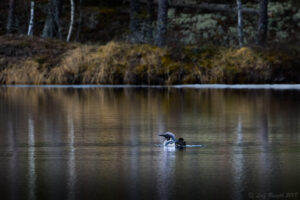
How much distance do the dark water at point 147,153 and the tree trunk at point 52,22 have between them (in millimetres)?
25979

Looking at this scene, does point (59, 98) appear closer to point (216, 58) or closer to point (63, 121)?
point (63, 121)

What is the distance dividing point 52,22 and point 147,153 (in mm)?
38596

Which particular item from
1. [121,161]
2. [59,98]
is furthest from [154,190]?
[59,98]

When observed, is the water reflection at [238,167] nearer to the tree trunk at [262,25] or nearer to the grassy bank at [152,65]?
the grassy bank at [152,65]

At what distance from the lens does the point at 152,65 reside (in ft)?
130

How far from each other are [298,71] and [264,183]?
30.3 meters

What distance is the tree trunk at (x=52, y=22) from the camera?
4806 centimetres

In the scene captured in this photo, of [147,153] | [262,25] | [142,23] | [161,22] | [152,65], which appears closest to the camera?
[147,153]

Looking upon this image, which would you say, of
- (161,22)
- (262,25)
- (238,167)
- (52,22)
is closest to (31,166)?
(238,167)

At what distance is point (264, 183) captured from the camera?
31.1ft

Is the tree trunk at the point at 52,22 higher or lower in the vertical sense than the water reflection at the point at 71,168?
higher

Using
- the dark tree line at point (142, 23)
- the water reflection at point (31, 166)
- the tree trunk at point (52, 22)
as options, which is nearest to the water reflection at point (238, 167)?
the water reflection at point (31, 166)

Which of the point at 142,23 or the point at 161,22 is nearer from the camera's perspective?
the point at 161,22

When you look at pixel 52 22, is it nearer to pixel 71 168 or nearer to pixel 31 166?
pixel 31 166
